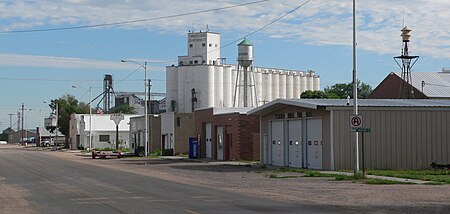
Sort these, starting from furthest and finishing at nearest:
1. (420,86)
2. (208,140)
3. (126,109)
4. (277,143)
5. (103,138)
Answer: (126,109) → (103,138) → (420,86) → (208,140) → (277,143)

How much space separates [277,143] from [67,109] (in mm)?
98452

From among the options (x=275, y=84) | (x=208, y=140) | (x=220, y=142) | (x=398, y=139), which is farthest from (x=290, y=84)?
(x=398, y=139)

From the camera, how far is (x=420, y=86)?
2795 inches

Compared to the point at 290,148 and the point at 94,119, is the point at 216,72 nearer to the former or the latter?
the point at 94,119

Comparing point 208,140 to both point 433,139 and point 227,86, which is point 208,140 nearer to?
point 433,139

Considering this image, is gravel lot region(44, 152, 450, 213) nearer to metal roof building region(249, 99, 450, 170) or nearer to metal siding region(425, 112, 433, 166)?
metal roof building region(249, 99, 450, 170)

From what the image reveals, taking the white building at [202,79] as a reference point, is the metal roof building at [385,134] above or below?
below

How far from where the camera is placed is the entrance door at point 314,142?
1569 inches

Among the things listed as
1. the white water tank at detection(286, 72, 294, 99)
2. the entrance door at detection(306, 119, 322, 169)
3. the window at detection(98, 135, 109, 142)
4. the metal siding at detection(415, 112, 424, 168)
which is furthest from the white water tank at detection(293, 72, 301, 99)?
the metal siding at detection(415, 112, 424, 168)

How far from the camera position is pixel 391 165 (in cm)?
3838

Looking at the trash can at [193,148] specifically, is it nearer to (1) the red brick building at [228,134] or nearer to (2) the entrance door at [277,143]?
(1) the red brick building at [228,134]

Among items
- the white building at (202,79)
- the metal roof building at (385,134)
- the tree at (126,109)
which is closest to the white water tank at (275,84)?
the white building at (202,79)

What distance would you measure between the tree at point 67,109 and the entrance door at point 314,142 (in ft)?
325

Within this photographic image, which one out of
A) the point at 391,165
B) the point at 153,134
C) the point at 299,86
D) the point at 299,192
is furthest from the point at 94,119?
the point at 299,192
